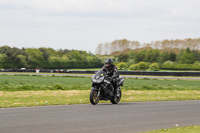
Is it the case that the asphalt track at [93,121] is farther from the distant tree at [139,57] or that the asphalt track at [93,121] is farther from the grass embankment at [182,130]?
the distant tree at [139,57]

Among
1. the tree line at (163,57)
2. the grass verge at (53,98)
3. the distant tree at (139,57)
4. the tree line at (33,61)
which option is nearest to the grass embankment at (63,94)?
the grass verge at (53,98)

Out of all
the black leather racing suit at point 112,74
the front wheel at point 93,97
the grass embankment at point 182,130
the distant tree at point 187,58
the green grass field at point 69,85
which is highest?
the distant tree at point 187,58

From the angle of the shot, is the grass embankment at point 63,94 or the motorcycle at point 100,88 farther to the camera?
the grass embankment at point 63,94

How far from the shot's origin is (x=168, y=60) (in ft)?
429

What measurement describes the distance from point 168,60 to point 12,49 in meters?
59.6

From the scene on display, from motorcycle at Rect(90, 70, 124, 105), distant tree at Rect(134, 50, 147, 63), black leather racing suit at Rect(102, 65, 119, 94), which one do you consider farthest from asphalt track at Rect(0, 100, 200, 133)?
distant tree at Rect(134, 50, 147, 63)

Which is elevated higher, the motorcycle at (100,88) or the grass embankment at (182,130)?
the motorcycle at (100,88)

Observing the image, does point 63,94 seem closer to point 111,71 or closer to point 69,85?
point 111,71

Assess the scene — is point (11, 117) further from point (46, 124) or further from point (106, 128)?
point (106, 128)

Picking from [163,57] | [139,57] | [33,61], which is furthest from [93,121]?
[163,57]

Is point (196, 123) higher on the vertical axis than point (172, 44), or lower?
lower

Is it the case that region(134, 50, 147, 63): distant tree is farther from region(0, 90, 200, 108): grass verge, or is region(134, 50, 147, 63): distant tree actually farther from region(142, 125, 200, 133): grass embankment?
region(142, 125, 200, 133): grass embankment

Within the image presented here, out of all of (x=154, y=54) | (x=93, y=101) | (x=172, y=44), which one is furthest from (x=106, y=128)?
(x=172, y=44)

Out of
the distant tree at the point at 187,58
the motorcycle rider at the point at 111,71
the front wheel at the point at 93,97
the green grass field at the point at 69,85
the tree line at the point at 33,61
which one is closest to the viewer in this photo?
the front wheel at the point at 93,97
